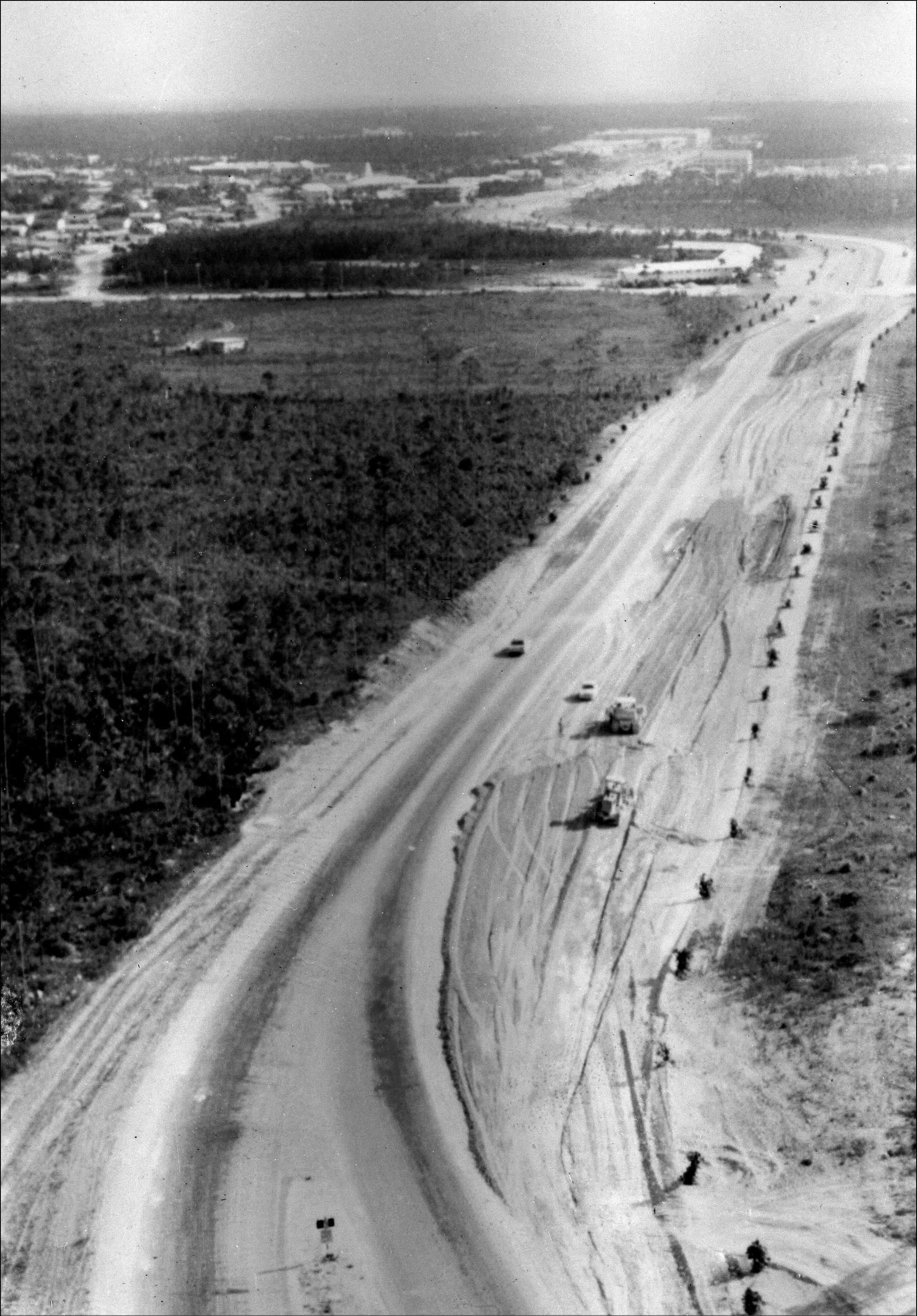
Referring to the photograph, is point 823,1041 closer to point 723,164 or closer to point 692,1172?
point 692,1172

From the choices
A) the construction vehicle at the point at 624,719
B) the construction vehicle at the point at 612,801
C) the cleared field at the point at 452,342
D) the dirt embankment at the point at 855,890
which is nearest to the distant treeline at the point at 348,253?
the cleared field at the point at 452,342

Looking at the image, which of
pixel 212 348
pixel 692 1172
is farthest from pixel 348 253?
pixel 692 1172

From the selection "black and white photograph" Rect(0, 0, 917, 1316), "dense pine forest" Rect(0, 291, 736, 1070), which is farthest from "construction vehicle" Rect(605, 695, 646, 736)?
"dense pine forest" Rect(0, 291, 736, 1070)

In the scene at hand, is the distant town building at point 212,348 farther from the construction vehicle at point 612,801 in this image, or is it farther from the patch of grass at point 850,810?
the construction vehicle at point 612,801

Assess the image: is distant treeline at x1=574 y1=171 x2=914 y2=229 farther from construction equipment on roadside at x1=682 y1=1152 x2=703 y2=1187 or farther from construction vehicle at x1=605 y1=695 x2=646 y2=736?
construction equipment on roadside at x1=682 y1=1152 x2=703 y2=1187

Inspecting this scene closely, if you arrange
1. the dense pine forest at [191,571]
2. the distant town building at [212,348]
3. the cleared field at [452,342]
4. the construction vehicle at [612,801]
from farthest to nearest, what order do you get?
the distant town building at [212,348] → the cleared field at [452,342] → the construction vehicle at [612,801] → the dense pine forest at [191,571]

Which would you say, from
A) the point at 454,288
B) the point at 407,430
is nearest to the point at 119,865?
the point at 407,430
